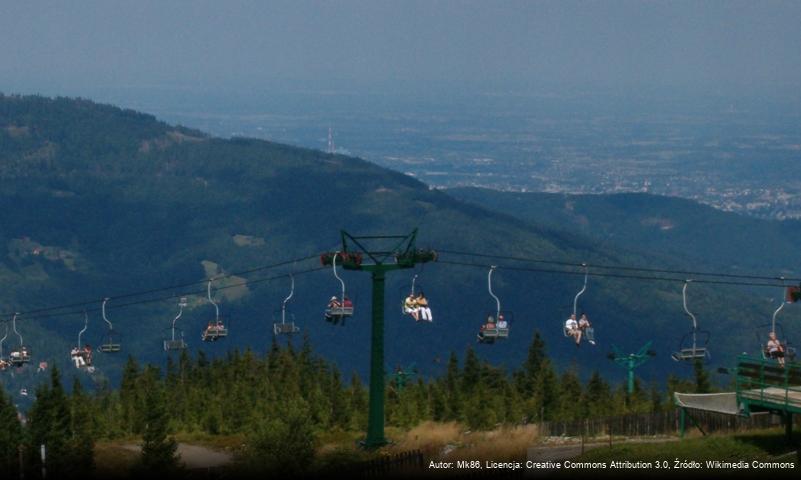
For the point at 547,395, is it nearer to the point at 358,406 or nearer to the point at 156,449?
the point at 358,406

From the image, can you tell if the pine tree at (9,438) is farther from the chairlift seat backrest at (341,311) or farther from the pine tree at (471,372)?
the pine tree at (471,372)

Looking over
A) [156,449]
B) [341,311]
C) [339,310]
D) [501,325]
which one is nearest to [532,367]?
[339,310]

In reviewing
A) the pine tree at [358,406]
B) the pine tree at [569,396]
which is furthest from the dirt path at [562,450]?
the pine tree at [569,396]

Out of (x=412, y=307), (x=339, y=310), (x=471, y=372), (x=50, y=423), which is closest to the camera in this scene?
(x=412, y=307)

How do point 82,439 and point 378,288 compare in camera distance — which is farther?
point 82,439

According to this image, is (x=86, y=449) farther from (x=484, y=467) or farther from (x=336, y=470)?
(x=484, y=467)

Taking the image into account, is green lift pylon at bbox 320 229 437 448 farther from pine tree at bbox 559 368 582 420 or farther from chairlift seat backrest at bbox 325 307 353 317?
pine tree at bbox 559 368 582 420
